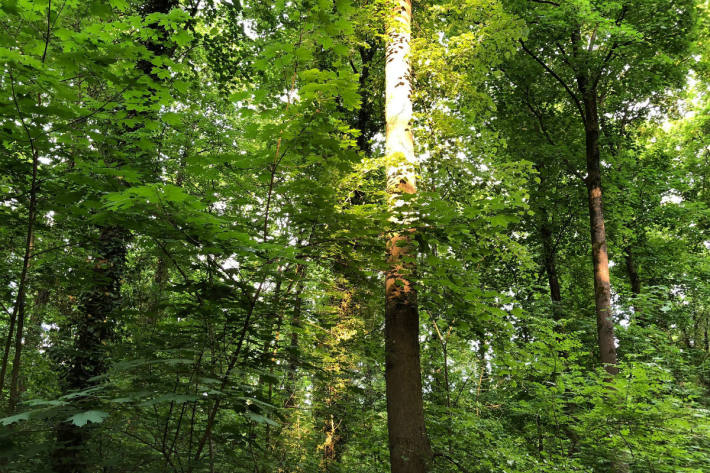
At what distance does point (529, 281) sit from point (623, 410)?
8105mm

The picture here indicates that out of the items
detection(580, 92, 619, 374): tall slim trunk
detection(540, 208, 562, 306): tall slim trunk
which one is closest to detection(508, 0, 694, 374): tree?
detection(580, 92, 619, 374): tall slim trunk

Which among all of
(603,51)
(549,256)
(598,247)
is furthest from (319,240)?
(549,256)

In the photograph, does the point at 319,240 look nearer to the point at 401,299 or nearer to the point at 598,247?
the point at 401,299

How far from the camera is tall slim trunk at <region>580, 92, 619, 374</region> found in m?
7.61

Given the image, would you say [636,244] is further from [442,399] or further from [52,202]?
[52,202]

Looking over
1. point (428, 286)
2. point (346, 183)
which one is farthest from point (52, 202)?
point (428, 286)

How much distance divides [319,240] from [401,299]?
64.2 inches

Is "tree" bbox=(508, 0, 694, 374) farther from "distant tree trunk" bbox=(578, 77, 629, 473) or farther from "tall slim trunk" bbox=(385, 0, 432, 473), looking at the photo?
"tall slim trunk" bbox=(385, 0, 432, 473)

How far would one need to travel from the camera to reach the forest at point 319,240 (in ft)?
8.00

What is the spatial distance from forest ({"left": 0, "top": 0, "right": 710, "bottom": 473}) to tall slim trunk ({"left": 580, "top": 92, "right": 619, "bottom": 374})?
61mm

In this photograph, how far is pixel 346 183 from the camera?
15.9ft

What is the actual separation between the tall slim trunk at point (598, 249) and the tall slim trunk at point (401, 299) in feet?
17.1

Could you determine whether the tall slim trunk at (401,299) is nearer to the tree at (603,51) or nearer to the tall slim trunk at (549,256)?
the tree at (603,51)

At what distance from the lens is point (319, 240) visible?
9.22 feet
